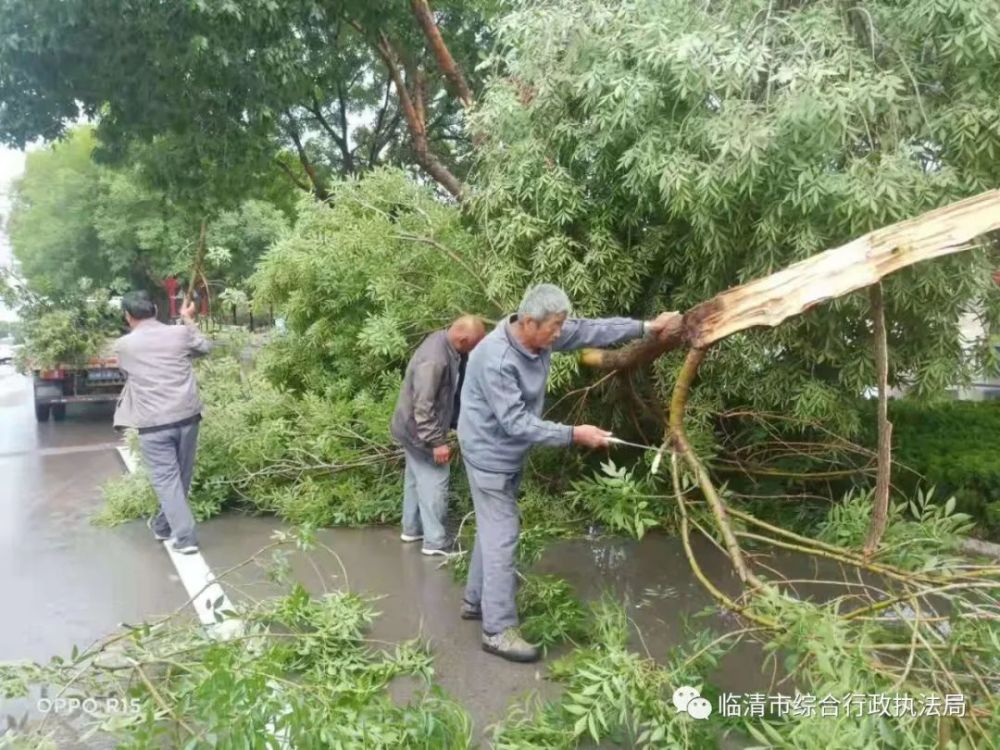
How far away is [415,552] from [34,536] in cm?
303

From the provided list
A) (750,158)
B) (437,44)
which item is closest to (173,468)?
(750,158)

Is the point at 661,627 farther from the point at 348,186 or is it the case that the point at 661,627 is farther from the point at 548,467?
the point at 348,186

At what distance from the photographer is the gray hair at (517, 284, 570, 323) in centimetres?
330

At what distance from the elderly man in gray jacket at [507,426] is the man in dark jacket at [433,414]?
113cm

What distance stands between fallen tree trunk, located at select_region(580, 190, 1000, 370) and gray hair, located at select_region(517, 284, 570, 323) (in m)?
0.70

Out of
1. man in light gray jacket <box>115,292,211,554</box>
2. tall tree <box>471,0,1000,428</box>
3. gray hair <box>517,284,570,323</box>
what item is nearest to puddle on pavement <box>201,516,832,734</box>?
man in light gray jacket <box>115,292,211,554</box>

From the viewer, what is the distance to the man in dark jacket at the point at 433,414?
4762 mm

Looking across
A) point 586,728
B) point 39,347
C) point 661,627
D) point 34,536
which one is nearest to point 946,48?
point 661,627

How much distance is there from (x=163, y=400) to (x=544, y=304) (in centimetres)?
297

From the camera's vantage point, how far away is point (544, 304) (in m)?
3.30

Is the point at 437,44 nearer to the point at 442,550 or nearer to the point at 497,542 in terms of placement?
the point at 442,550

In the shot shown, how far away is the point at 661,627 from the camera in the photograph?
3.93 meters

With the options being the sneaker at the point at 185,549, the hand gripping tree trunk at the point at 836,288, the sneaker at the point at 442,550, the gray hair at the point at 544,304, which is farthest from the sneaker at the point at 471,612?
the sneaker at the point at 185,549

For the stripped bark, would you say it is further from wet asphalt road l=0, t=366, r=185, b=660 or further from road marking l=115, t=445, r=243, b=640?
wet asphalt road l=0, t=366, r=185, b=660
